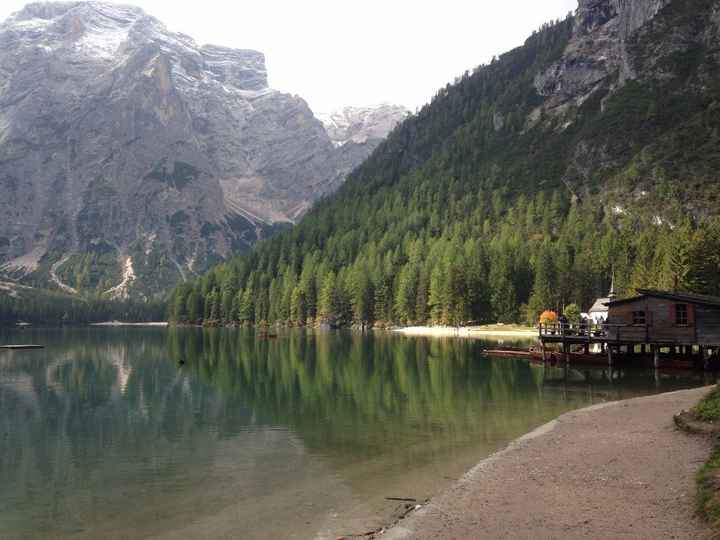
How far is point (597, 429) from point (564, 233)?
147 m

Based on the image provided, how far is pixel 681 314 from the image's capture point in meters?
64.8

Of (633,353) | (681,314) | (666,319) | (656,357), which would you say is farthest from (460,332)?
(681,314)

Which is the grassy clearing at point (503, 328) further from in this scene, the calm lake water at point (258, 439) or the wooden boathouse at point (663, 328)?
the calm lake water at point (258, 439)

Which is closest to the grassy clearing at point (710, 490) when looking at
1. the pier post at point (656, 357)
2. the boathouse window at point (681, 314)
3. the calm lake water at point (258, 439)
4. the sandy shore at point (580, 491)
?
the sandy shore at point (580, 491)

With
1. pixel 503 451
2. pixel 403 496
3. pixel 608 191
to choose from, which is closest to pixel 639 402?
pixel 503 451

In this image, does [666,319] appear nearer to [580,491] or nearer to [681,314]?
[681,314]

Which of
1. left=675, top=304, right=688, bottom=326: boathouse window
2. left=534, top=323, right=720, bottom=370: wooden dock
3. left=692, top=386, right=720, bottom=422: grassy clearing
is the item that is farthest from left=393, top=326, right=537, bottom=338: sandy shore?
left=692, top=386, right=720, bottom=422: grassy clearing

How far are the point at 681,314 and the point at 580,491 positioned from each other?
49.7 metres

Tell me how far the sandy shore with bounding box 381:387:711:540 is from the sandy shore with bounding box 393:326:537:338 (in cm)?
9628

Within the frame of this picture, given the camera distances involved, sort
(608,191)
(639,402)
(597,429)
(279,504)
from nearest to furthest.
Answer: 1. (279,504)
2. (597,429)
3. (639,402)
4. (608,191)

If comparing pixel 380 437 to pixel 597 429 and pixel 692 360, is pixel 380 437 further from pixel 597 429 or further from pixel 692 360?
pixel 692 360

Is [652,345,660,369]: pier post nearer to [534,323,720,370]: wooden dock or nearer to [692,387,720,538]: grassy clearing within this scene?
[534,323,720,370]: wooden dock

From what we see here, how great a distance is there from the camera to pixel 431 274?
164 meters

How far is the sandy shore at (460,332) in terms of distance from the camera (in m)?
131
